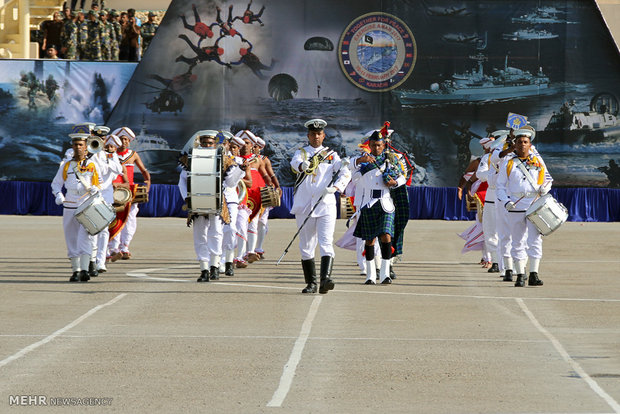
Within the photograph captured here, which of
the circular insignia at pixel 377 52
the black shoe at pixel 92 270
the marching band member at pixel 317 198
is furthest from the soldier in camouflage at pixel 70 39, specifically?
the marching band member at pixel 317 198

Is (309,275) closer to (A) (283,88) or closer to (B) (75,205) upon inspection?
(B) (75,205)

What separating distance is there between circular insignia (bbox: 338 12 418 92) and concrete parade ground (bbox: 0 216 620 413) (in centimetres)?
1277

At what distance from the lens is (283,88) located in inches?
1241

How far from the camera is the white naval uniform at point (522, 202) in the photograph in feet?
52.2

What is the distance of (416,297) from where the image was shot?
48.6 feet

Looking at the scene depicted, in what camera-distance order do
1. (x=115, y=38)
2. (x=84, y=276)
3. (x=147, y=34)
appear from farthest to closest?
(x=147, y=34) → (x=115, y=38) → (x=84, y=276)

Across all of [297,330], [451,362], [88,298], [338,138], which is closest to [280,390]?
[451,362]

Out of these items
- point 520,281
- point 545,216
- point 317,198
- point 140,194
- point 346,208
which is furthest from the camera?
point 140,194

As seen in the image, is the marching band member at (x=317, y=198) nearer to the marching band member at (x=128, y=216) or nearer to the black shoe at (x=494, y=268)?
the black shoe at (x=494, y=268)

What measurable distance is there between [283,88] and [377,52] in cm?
255

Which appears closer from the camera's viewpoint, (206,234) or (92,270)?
(206,234)

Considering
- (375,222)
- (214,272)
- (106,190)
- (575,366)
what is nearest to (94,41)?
(106,190)

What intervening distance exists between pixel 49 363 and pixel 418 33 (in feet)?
Result: 75.0

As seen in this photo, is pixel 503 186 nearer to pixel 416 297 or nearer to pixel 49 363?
pixel 416 297
